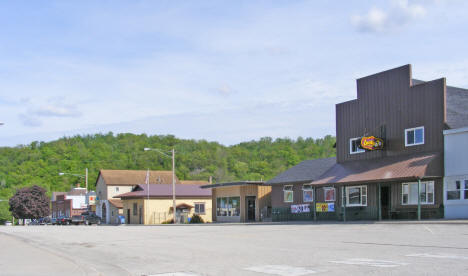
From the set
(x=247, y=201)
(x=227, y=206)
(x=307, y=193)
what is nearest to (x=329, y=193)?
(x=307, y=193)

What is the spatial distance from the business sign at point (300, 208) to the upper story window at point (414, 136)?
1083 cm

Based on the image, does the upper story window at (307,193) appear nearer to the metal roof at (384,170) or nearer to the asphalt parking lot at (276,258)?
the metal roof at (384,170)

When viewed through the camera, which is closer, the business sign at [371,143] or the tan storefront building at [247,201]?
the business sign at [371,143]

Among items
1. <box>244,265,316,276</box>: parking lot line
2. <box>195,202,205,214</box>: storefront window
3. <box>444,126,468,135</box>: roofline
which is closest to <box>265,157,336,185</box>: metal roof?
<box>444,126,468,135</box>: roofline

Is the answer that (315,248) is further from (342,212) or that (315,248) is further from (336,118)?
(336,118)

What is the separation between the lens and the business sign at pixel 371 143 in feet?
111

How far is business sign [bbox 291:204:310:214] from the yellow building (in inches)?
752

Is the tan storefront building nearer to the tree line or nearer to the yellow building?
the yellow building

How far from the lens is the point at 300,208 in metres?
41.4

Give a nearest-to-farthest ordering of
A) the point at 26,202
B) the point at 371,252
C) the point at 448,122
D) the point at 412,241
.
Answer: the point at 371,252 < the point at 412,241 < the point at 448,122 < the point at 26,202

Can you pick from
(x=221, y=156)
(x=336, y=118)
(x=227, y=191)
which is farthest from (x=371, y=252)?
(x=221, y=156)

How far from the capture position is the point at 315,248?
17000 millimetres

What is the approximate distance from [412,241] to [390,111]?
16976 mm

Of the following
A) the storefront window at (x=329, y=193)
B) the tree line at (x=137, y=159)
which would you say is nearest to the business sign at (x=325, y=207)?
the storefront window at (x=329, y=193)
